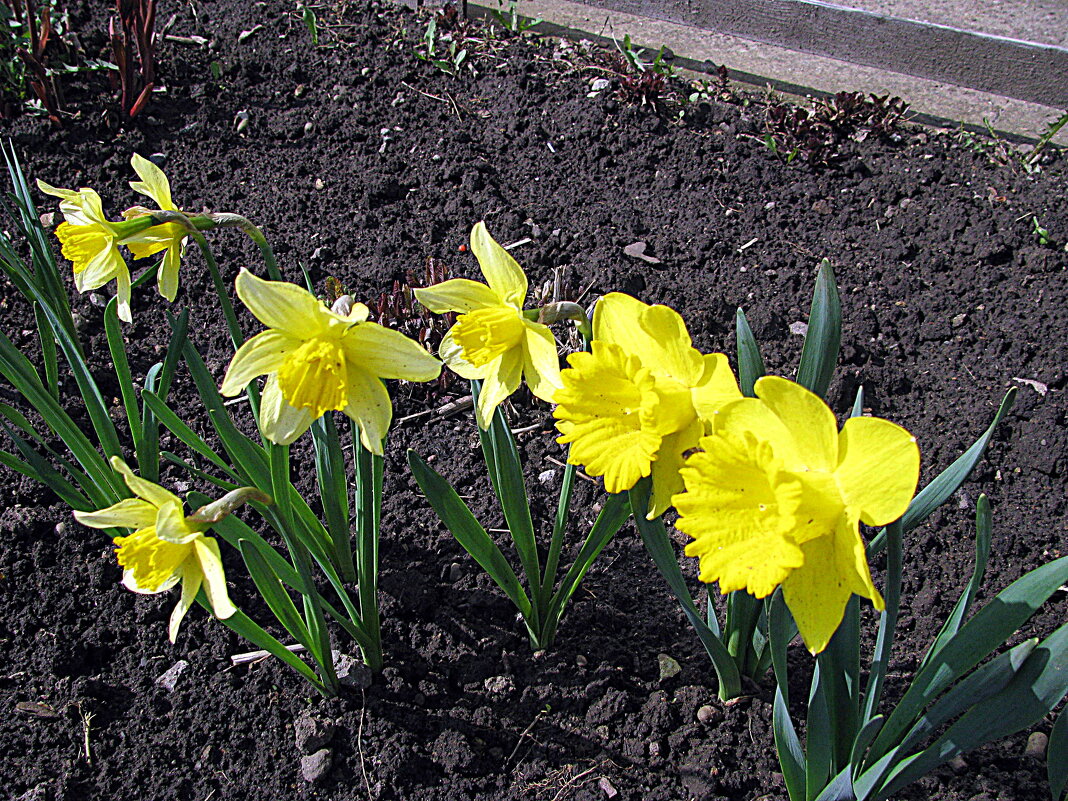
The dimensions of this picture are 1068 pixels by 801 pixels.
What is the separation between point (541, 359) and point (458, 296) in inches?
7.2

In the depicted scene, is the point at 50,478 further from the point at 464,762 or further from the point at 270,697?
the point at 464,762

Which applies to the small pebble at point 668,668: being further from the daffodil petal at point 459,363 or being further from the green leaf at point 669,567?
the daffodil petal at point 459,363

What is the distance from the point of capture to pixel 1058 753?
4.52 ft

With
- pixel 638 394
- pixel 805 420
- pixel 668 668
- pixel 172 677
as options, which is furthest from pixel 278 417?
pixel 668 668

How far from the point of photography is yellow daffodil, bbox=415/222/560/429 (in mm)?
1318

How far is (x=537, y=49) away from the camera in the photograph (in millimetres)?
3936

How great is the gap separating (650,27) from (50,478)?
3.45 meters

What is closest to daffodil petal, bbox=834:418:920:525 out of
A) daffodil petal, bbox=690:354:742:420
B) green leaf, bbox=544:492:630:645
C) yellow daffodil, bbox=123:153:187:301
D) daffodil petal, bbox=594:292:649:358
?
daffodil petal, bbox=690:354:742:420

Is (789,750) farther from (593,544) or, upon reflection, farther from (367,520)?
(367,520)

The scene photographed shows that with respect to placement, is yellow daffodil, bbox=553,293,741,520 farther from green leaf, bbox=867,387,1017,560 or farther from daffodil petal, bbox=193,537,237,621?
daffodil petal, bbox=193,537,237,621

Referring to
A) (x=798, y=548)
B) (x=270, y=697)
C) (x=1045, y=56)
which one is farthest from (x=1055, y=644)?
(x=1045, y=56)

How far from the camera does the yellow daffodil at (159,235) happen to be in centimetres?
151

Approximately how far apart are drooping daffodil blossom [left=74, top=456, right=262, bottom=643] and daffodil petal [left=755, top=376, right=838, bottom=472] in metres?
0.80

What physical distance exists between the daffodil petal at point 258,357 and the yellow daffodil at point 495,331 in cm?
22
